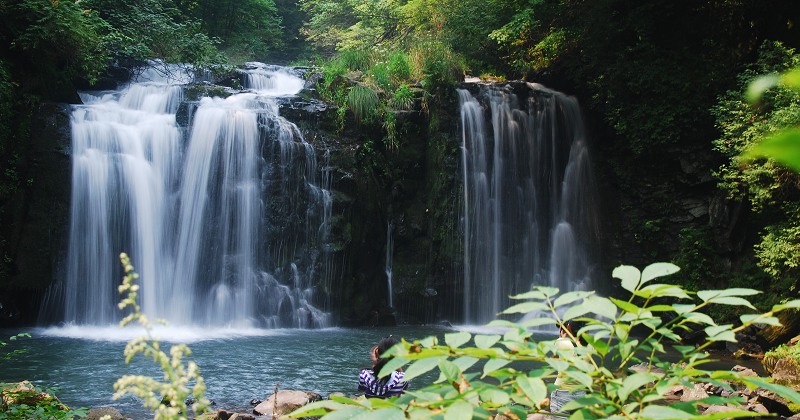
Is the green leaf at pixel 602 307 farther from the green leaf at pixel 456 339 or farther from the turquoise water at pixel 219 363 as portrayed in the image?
the turquoise water at pixel 219 363

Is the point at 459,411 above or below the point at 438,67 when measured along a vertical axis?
below

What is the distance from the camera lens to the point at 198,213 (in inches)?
512

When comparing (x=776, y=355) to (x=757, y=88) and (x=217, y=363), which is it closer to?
(x=217, y=363)

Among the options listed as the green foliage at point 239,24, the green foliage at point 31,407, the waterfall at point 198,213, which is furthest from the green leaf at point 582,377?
the green foliage at point 239,24

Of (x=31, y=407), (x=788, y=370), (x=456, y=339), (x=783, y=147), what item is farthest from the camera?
(x=788, y=370)

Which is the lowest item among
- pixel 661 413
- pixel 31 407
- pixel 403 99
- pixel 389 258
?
pixel 31 407

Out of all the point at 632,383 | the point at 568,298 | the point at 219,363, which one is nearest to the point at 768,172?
the point at 219,363

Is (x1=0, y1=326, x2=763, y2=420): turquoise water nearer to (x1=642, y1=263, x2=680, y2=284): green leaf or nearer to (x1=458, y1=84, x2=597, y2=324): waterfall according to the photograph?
(x1=458, y1=84, x2=597, y2=324): waterfall

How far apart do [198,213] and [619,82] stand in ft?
34.8

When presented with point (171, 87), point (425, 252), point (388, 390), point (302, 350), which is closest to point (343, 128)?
point (425, 252)

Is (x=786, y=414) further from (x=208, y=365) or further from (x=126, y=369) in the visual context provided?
(x=126, y=369)

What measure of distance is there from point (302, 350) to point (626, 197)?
30.9ft

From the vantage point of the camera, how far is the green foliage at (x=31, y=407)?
4119 mm

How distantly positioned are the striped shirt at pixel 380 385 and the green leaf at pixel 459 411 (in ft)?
11.7
